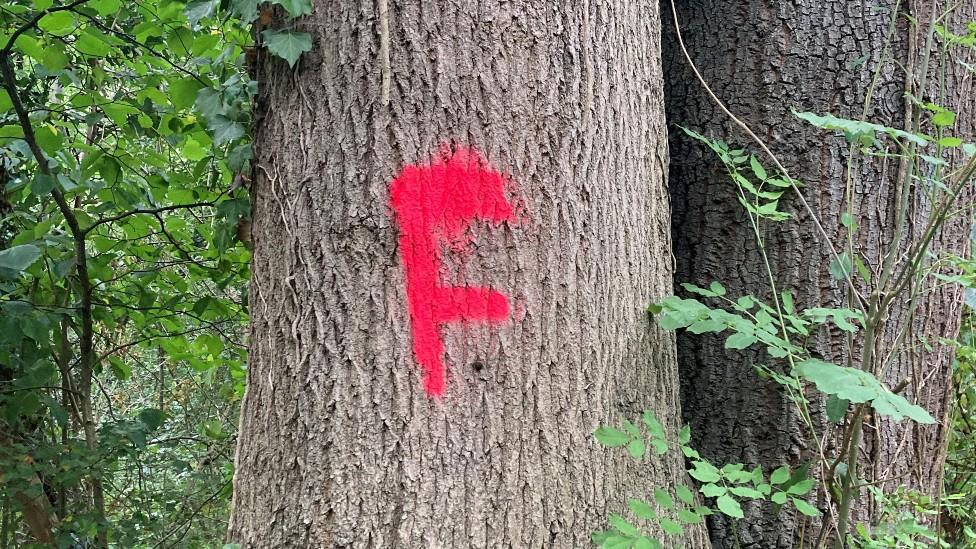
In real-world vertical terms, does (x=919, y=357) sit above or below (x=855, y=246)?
below

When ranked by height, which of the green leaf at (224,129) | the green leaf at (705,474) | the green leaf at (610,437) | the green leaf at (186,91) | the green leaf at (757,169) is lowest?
the green leaf at (705,474)

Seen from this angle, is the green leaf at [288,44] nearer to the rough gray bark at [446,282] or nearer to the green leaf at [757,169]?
the rough gray bark at [446,282]

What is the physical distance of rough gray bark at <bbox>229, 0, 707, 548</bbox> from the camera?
5.16 feet

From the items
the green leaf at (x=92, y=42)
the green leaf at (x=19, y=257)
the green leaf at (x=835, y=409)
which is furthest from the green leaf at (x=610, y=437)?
the green leaf at (x=92, y=42)

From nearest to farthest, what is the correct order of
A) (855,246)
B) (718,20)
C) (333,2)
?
1. (333,2)
2. (855,246)
3. (718,20)

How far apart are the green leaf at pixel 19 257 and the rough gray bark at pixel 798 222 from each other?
7.56 ft

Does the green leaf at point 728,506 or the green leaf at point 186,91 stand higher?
the green leaf at point 186,91

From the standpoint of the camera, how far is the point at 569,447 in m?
1.66

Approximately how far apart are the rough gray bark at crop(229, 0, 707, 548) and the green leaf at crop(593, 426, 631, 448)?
80 mm

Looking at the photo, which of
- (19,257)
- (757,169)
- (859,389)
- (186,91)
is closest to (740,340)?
(859,389)

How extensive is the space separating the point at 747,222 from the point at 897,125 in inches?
20.1

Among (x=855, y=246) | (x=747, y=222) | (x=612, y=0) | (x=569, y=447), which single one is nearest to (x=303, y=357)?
(x=569, y=447)

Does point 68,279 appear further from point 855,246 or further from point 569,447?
point 855,246

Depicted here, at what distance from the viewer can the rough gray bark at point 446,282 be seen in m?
1.57
